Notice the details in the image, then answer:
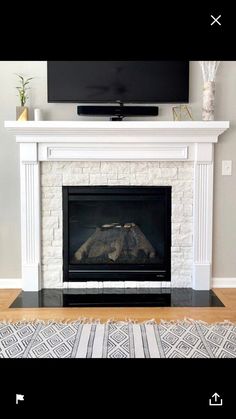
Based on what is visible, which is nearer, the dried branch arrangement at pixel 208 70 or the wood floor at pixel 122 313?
the wood floor at pixel 122 313

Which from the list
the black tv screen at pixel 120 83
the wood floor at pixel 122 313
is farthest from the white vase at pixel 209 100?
the wood floor at pixel 122 313

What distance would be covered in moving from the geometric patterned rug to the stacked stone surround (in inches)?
29.9

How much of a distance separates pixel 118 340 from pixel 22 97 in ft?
6.18

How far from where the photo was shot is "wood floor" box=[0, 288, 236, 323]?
2.78 m

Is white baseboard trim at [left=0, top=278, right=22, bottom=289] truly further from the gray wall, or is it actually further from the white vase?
the white vase

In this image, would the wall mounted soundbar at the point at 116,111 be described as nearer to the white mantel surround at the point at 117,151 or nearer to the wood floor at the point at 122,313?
the white mantel surround at the point at 117,151

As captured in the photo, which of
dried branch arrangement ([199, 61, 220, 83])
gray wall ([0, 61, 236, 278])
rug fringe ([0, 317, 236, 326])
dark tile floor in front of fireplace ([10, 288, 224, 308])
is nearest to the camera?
rug fringe ([0, 317, 236, 326])

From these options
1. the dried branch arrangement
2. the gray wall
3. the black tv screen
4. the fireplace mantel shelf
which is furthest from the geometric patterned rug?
the dried branch arrangement

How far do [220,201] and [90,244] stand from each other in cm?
107

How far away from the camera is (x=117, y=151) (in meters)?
3.28

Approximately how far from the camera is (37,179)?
330 cm

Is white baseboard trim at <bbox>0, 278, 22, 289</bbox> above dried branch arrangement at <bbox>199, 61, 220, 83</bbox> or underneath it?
underneath

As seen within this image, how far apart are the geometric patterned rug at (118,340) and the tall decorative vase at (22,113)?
146 centimetres

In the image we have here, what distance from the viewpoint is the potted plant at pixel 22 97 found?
3227 millimetres
